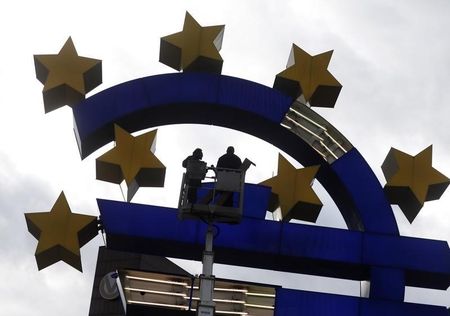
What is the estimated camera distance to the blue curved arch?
15.5 metres

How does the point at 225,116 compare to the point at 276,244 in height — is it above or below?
above

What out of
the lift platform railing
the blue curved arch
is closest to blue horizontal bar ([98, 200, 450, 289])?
the blue curved arch

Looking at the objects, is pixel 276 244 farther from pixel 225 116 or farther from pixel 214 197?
pixel 214 197

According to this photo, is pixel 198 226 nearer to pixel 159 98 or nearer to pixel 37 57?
pixel 159 98

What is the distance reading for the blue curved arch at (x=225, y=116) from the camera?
15516 millimetres

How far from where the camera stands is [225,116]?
1627 cm

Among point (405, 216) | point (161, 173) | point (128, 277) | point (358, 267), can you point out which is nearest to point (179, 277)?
point (128, 277)

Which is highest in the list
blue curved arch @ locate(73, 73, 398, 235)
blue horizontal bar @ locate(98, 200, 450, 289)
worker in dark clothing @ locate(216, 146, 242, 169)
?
blue curved arch @ locate(73, 73, 398, 235)

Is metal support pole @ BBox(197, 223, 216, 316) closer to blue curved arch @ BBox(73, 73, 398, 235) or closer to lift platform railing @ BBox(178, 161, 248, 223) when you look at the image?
lift platform railing @ BBox(178, 161, 248, 223)

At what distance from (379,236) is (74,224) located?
615 cm

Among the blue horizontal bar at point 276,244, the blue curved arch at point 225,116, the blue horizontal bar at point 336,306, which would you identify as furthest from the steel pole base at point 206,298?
the blue curved arch at point 225,116

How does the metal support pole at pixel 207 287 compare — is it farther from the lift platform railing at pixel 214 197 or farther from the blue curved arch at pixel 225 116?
the blue curved arch at pixel 225 116

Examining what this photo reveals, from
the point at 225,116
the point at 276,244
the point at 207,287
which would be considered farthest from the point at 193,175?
the point at 225,116

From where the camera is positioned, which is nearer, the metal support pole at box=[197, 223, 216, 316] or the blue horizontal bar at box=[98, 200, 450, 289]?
the metal support pole at box=[197, 223, 216, 316]
